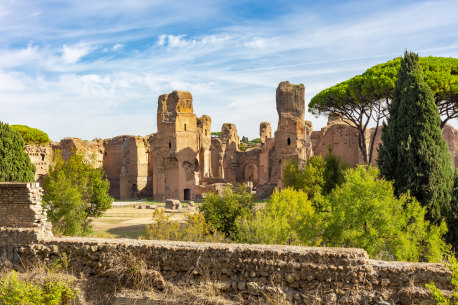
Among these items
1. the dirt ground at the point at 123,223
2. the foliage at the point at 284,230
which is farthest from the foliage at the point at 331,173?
the dirt ground at the point at 123,223

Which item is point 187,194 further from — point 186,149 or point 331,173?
point 331,173

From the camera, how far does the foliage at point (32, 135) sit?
164 feet

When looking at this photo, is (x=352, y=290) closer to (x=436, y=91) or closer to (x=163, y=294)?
(x=163, y=294)

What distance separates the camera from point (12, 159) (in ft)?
65.5

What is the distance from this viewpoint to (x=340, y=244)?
12.0m

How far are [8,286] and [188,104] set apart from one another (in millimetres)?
34057

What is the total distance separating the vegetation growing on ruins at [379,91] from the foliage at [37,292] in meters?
17.0

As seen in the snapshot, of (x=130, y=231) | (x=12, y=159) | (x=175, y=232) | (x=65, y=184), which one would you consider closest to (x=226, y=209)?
(x=175, y=232)

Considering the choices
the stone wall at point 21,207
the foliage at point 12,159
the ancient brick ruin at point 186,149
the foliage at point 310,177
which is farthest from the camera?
the ancient brick ruin at point 186,149

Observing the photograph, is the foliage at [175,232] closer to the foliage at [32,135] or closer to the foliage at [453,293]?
the foliage at [453,293]

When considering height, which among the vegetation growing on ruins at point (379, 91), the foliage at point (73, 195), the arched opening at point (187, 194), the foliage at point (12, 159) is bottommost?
the arched opening at point (187, 194)

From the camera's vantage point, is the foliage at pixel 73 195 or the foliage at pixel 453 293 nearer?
the foliage at pixel 453 293

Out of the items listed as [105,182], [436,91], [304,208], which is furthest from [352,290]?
[436,91]

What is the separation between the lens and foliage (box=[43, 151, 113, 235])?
1708cm
